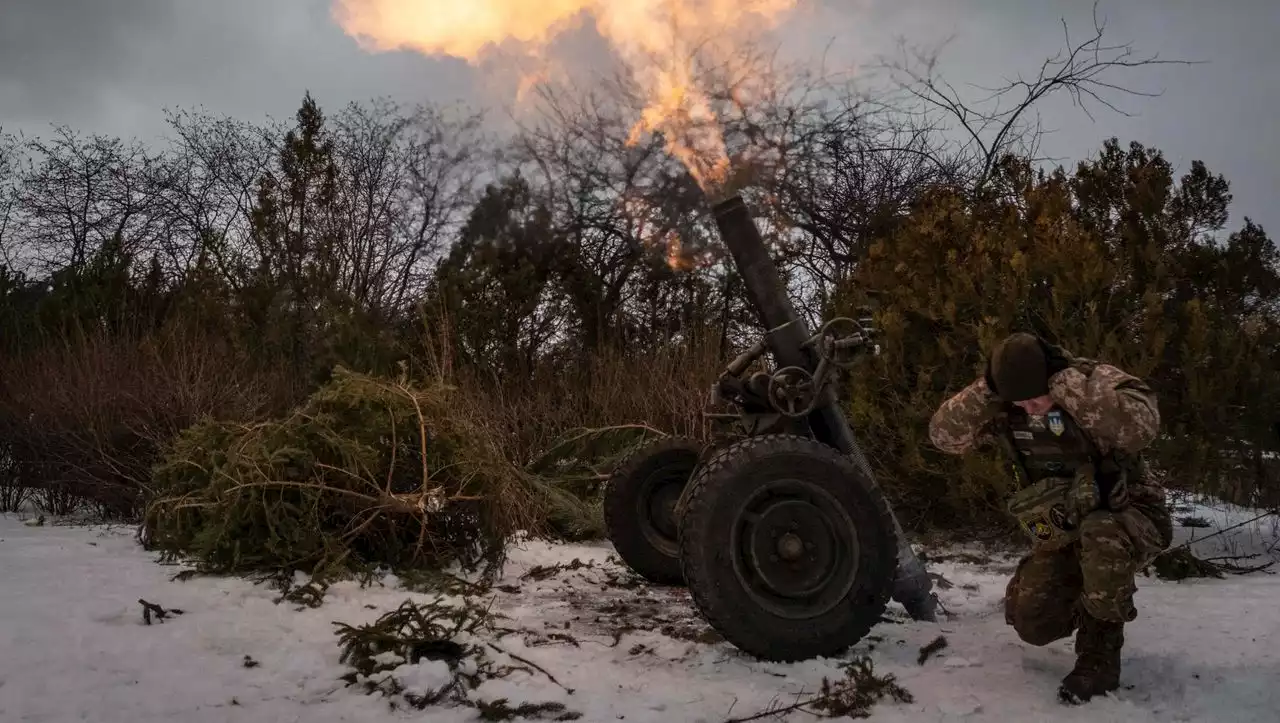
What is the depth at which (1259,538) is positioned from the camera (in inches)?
257

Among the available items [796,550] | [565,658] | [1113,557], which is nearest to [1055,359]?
[1113,557]

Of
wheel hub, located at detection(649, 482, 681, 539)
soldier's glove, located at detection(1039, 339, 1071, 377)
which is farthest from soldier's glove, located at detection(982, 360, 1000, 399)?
wheel hub, located at detection(649, 482, 681, 539)

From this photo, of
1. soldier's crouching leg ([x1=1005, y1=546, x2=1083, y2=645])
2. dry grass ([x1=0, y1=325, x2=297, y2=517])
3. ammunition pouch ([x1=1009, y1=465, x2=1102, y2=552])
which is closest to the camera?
ammunition pouch ([x1=1009, y1=465, x2=1102, y2=552])

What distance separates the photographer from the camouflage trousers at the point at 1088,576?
3.23m

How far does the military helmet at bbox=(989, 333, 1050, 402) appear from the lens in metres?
3.43

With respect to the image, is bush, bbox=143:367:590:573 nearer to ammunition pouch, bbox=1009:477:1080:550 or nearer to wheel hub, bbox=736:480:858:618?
wheel hub, bbox=736:480:858:618

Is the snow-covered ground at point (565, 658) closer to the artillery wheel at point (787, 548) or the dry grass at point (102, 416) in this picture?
the artillery wheel at point (787, 548)

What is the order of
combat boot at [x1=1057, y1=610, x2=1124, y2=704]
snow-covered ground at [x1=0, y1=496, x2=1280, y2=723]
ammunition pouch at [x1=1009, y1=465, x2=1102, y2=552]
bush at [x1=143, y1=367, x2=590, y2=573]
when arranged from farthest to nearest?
bush at [x1=143, y1=367, x2=590, y2=573] → ammunition pouch at [x1=1009, y1=465, x2=1102, y2=552] → combat boot at [x1=1057, y1=610, x2=1124, y2=704] → snow-covered ground at [x1=0, y1=496, x2=1280, y2=723]

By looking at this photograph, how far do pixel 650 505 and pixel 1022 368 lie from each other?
8.30ft

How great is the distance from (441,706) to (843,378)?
5.13m

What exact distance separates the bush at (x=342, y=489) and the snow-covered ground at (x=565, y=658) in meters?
0.29

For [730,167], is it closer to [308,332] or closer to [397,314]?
[308,332]

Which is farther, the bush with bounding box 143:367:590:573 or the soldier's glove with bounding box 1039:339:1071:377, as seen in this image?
the bush with bounding box 143:367:590:573

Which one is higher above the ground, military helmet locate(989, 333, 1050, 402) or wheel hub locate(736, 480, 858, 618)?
military helmet locate(989, 333, 1050, 402)
